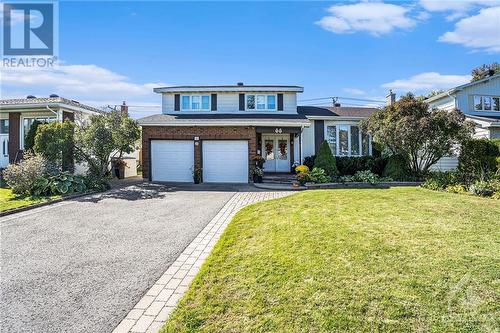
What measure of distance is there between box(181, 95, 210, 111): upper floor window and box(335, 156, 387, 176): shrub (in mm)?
9536

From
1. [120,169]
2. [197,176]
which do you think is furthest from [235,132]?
[120,169]

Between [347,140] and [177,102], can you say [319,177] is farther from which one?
[177,102]

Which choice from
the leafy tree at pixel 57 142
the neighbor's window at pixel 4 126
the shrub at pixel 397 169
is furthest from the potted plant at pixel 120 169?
the shrub at pixel 397 169

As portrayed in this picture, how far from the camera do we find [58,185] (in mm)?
12430

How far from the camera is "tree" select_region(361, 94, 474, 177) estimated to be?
45.5ft

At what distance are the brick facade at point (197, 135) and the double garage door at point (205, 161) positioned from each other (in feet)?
0.76

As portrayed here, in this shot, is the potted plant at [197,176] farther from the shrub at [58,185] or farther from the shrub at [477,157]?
the shrub at [477,157]

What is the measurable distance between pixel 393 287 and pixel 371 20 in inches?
421

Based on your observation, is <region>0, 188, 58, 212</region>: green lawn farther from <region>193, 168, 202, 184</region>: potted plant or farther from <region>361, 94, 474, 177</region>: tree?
<region>361, 94, 474, 177</region>: tree

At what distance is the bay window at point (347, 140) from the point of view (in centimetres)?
1953

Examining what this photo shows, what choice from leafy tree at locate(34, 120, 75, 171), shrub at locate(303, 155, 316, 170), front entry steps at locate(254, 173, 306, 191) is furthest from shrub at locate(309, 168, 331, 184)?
leafy tree at locate(34, 120, 75, 171)

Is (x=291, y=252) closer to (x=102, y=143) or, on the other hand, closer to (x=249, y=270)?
(x=249, y=270)

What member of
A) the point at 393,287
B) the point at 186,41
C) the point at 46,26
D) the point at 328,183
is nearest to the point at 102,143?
the point at 46,26

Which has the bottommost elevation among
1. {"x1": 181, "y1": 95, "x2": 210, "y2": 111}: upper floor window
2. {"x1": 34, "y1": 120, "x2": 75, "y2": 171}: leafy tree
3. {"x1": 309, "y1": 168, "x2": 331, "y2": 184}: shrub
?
{"x1": 309, "y1": 168, "x2": 331, "y2": 184}: shrub
